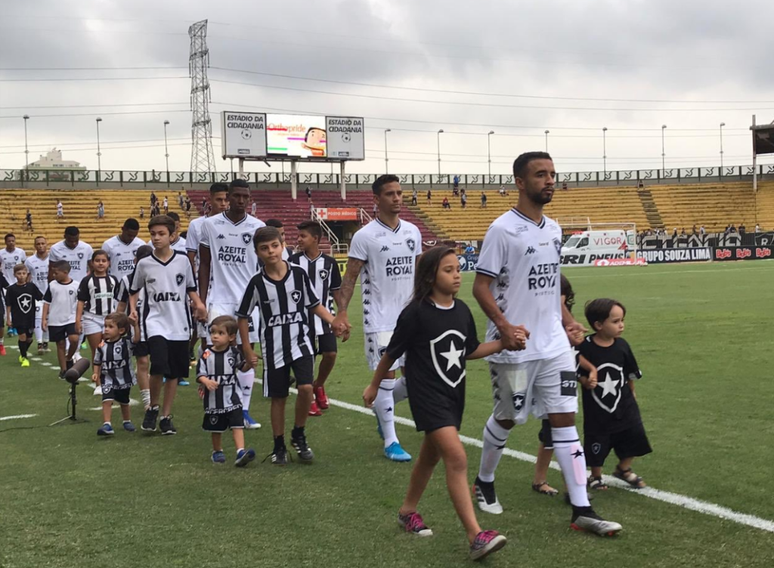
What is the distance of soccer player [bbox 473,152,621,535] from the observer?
472cm

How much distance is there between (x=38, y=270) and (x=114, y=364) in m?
8.52

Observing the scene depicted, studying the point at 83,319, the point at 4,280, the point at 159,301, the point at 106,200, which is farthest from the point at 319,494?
the point at 106,200

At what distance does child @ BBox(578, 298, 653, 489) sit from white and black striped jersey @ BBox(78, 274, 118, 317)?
6.33 m

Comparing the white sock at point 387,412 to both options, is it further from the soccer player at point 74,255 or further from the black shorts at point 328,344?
the soccer player at point 74,255

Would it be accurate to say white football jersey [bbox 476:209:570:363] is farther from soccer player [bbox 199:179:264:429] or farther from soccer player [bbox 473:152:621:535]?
soccer player [bbox 199:179:264:429]

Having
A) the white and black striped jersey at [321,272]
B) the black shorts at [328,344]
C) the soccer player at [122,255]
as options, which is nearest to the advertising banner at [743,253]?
the soccer player at [122,255]

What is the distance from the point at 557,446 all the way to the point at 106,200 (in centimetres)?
4998

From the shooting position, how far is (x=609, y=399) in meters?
5.26

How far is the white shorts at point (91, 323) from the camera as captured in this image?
33.4 ft

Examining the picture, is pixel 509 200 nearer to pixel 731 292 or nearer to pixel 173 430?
pixel 731 292

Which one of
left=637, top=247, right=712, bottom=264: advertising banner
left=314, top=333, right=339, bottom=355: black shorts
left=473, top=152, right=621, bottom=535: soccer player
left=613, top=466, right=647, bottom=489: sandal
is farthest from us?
left=637, top=247, right=712, bottom=264: advertising banner

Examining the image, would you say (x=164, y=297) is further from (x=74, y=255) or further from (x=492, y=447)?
(x=74, y=255)

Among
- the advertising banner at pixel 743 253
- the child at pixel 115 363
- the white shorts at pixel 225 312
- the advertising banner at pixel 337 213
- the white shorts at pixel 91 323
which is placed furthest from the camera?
the advertising banner at pixel 337 213

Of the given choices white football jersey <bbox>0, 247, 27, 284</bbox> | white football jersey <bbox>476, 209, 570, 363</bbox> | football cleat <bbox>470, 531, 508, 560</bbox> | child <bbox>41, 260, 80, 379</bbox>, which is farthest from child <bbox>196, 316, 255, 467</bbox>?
white football jersey <bbox>0, 247, 27, 284</bbox>
